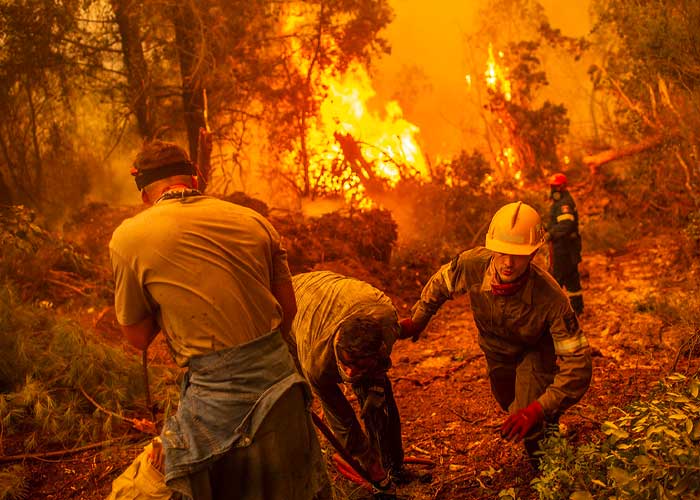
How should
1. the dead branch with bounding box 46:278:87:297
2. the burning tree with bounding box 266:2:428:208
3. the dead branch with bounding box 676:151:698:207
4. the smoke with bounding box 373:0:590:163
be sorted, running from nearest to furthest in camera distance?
1. the dead branch with bounding box 46:278:87:297
2. the dead branch with bounding box 676:151:698:207
3. the burning tree with bounding box 266:2:428:208
4. the smoke with bounding box 373:0:590:163

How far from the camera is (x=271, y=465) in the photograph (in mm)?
2246

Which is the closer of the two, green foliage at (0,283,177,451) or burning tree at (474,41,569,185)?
green foliage at (0,283,177,451)

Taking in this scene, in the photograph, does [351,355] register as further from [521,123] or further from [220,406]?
[521,123]

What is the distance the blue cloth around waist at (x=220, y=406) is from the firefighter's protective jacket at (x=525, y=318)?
161cm

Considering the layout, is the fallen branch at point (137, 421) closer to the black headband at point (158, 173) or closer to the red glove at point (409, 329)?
the red glove at point (409, 329)

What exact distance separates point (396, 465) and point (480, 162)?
838 cm

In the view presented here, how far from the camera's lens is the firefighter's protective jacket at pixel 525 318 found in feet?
10.00

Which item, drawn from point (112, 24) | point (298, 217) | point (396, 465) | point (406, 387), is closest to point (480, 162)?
point (298, 217)

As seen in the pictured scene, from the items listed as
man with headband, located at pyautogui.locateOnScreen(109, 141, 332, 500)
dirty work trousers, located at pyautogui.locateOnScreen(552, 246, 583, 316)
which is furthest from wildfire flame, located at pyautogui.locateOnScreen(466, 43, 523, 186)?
man with headband, located at pyautogui.locateOnScreen(109, 141, 332, 500)

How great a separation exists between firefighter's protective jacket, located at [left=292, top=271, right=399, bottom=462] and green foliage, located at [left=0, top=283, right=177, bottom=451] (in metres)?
2.29

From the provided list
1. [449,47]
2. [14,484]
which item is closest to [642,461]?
[14,484]

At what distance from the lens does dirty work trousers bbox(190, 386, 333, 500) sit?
2199mm

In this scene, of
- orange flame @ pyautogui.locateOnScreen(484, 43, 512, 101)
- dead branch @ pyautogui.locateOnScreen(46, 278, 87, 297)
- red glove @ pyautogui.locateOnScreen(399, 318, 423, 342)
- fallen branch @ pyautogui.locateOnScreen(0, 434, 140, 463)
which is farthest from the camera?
orange flame @ pyautogui.locateOnScreen(484, 43, 512, 101)

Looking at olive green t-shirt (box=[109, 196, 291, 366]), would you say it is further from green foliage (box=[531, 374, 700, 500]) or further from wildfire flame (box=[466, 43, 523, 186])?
wildfire flame (box=[466, 43, 523, 186])
